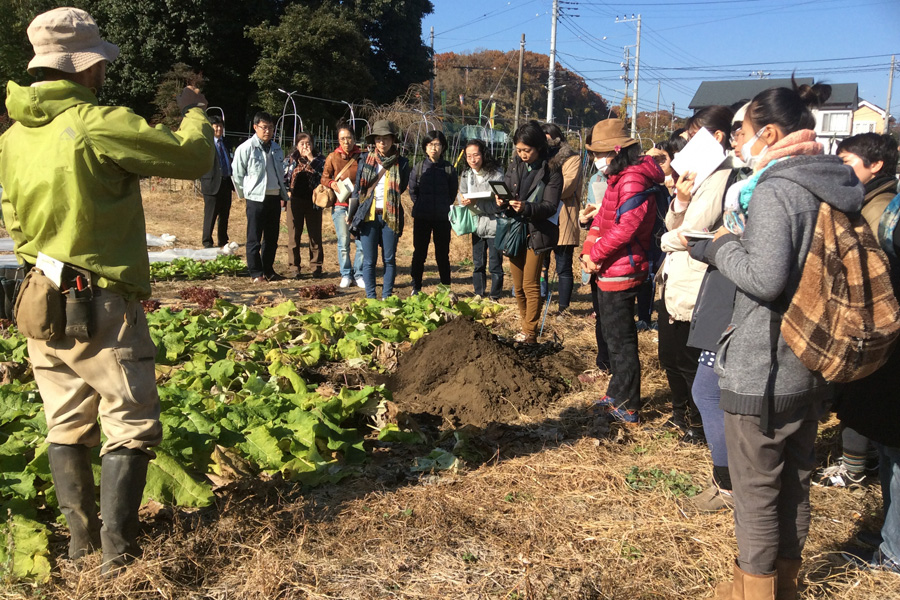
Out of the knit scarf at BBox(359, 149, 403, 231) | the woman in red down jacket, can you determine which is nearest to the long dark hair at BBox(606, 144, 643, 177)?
the woman in red down jacket

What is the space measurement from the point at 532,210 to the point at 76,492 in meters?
4.41

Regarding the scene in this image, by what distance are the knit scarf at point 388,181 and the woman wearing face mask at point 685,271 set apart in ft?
13.8

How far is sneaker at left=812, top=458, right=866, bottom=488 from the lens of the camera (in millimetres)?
4055

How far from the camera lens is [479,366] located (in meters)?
5.54

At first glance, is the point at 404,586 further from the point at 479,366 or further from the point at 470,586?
the point at 479,366

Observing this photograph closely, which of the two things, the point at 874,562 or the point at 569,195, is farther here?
the point at 569,195

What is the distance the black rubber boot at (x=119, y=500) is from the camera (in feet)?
9.12

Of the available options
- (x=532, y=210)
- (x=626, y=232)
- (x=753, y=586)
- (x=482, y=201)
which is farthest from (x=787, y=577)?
(x=482, y=201)

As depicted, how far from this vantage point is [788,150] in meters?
2.53

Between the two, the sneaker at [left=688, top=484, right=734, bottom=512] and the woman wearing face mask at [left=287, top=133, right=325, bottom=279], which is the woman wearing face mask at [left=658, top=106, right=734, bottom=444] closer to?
the sneaker at [left=688, top=484, right=734, bottom=512]

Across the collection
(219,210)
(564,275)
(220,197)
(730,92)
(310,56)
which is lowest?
(564,275)

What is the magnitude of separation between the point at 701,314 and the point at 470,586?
5.11 ft

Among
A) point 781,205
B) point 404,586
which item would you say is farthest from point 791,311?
point 404,586

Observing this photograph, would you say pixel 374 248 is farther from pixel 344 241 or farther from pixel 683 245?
pixel 683 245
